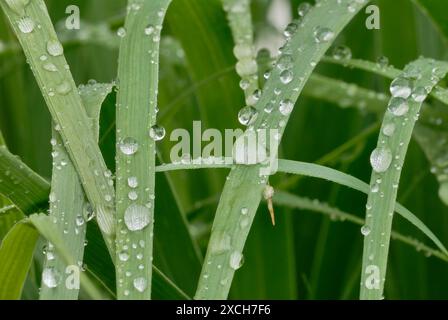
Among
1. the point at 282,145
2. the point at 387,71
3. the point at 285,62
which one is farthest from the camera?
the point at 282,145

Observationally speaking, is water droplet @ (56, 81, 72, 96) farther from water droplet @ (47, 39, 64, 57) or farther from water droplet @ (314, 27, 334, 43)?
water droplet @ (314, 27, 334, 43)

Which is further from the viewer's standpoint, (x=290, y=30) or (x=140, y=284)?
(x=290, y=30)

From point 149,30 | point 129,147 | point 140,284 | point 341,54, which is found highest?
point 341,54

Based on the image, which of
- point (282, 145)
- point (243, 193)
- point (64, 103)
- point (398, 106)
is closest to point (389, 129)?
point (398, 106)

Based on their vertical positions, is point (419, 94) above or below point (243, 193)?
above

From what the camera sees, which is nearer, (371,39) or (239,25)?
(239,25)

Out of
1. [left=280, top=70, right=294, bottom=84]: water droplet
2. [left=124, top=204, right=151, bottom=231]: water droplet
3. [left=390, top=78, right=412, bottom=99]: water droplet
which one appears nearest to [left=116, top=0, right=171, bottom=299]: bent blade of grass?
[left=124, top=204, right=151, bottom=231]: water droplet

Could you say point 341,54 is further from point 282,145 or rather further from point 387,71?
point 282,145
